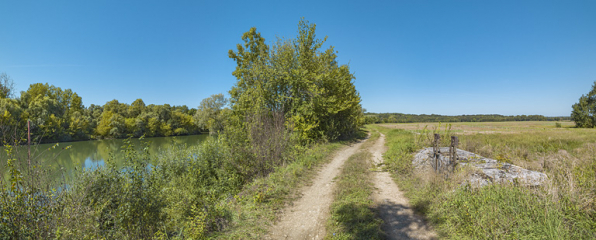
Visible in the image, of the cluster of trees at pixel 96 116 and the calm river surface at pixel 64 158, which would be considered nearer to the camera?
the calm river surface at pixel 64 158

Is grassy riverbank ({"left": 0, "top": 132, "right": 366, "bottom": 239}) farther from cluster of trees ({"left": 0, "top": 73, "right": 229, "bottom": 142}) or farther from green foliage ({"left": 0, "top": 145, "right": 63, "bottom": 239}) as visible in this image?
cluster of trees ({"left": 0, "top": 73, "right": 229, "bottom": 142})

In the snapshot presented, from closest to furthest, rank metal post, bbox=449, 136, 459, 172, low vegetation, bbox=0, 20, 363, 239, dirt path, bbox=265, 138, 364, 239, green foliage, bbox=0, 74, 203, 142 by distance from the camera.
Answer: low vegetation, bbox=0, 20, 363, 239, dirt path, bbox=265, 138, 364, 239, metal post, bbox=449, 136, 459, 172, green foliage, bbox=0, 74, 203, 142

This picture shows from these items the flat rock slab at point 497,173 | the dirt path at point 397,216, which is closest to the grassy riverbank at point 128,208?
the dirt path at point 397,216

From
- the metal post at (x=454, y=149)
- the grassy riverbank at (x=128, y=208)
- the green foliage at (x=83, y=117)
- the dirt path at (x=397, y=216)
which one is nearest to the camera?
the grassy riverbank at (x=128, y=208)

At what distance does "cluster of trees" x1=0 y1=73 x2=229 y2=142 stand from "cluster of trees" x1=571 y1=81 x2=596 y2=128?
71.8 meters

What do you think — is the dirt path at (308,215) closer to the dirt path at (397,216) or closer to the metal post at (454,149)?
the dirt path at (397,216)

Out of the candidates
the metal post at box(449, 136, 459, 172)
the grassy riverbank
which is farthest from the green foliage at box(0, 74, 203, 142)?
the metal post at box(449, 136, 459, 172)

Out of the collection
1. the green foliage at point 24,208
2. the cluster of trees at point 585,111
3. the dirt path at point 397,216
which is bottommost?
the dirt path at point 397,216

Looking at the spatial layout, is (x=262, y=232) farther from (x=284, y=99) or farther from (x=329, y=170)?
(x=284, y=99)

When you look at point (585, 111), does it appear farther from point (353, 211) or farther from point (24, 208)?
point (24, 208)

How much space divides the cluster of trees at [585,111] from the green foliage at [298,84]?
59.9m

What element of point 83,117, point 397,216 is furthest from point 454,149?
point 83,117

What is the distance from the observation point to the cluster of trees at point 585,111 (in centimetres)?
4366

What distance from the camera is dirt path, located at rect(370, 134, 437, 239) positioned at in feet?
13.6
